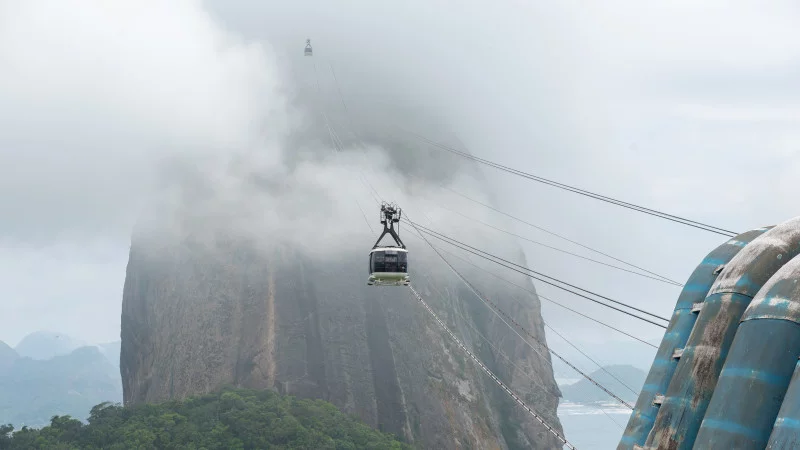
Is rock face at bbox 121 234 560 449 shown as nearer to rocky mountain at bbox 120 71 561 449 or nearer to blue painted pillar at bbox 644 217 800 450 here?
rocky mountain at bbox 120 71 561 449

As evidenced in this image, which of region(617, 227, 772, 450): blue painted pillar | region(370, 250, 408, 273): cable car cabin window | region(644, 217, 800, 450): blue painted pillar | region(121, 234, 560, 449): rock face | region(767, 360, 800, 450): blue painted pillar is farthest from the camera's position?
region(121, 234, 560, 449): rock face

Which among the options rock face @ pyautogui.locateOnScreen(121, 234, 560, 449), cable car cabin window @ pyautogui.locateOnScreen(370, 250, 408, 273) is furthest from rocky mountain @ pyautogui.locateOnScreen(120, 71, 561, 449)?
cable car cabin window @ pyautogui.locateOnScreen(370, 250, 408, 273)

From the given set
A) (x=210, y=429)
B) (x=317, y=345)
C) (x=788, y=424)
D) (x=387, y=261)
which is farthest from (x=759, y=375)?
(x=317, y=345)

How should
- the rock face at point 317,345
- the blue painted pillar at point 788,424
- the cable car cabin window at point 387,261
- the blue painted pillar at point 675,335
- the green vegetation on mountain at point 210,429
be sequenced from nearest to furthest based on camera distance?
1. the blue painted pillar at point 788,424
2. the blue painted pillar at point 675,335
3. the cable car cabin window at point 387,261
4. the green vegetation on mountain at point 210,429
5. the rock face at point 317,345

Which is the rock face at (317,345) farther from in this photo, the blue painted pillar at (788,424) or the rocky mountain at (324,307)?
the blue painted pillar at (788,424)

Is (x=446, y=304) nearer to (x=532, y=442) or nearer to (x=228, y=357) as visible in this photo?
(x=532, y=442)

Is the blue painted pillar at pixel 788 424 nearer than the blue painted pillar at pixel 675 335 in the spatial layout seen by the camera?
Yes

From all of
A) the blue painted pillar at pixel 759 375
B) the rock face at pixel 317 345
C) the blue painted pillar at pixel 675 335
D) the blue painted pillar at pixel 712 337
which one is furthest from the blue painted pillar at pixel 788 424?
the rock face at pixel 317 345
